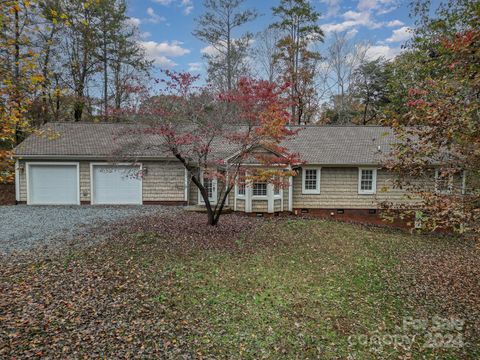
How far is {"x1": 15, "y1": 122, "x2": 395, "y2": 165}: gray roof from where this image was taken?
13.9m

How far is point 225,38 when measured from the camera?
2289 cm

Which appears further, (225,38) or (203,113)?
(225,38)

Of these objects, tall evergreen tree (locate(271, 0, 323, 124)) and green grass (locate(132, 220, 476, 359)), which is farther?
tall evergreen tree (locate(271, 0, 323, 124))

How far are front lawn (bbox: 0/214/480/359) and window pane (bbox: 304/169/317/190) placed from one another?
18.4 ft

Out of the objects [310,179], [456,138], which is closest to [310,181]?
[310,179]

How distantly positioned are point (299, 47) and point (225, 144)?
582 inches

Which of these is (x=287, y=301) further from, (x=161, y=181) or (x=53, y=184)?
(x=53, y=184)

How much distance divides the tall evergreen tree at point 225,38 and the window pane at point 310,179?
11.0 meters

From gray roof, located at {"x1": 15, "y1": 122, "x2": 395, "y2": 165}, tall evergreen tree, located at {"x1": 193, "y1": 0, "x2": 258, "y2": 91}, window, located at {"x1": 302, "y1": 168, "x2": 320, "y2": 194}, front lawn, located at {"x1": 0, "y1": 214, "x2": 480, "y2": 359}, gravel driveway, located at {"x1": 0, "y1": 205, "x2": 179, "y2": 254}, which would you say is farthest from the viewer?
tall evergreen tree, located at {"x1": 193, "y1": 0, "x2": 258, "y2": 91}

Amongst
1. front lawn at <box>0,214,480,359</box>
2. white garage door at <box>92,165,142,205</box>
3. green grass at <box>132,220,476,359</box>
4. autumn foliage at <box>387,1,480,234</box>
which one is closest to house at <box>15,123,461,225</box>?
white garage door at <box>92,165,142,205</box>

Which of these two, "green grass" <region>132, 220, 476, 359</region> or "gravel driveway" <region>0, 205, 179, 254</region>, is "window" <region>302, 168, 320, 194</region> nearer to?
"green grass" <region>132, 220, 476, 359</region>

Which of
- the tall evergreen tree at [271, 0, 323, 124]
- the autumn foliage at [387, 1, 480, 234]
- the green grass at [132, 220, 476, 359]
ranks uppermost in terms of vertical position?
the tall evergreen tree at [271, 0, 323, 124]

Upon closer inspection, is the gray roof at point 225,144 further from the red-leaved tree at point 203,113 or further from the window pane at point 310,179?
the red-leaved tree at point 203,113

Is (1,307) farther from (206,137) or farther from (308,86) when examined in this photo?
(308,86)
